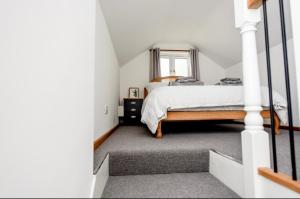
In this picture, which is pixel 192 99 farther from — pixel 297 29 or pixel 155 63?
pixel 155 63

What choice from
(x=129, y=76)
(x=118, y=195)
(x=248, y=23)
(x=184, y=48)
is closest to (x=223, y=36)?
(x=184, y=48)

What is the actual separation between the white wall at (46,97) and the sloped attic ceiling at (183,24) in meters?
1.40

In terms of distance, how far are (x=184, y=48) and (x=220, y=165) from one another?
3.81 m

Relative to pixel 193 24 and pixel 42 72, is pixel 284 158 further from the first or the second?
pixel 193 24

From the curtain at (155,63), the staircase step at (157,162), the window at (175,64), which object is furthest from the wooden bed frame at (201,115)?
the window at (175,64)

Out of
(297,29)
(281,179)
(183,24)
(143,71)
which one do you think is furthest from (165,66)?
(281,179)

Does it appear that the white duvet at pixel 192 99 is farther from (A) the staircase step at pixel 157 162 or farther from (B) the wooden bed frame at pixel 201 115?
(A) the staircase step at pixel 157 162

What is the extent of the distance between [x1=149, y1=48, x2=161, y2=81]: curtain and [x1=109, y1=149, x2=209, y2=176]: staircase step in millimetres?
3079

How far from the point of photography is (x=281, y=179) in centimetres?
70

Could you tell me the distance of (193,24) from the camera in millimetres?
3502

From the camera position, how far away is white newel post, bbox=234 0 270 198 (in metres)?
0.81

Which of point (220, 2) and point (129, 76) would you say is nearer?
point (220, 2)

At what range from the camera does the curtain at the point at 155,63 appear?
13.9 feet

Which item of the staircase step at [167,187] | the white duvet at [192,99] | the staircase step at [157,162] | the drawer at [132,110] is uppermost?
the white duvet at [192,99]
